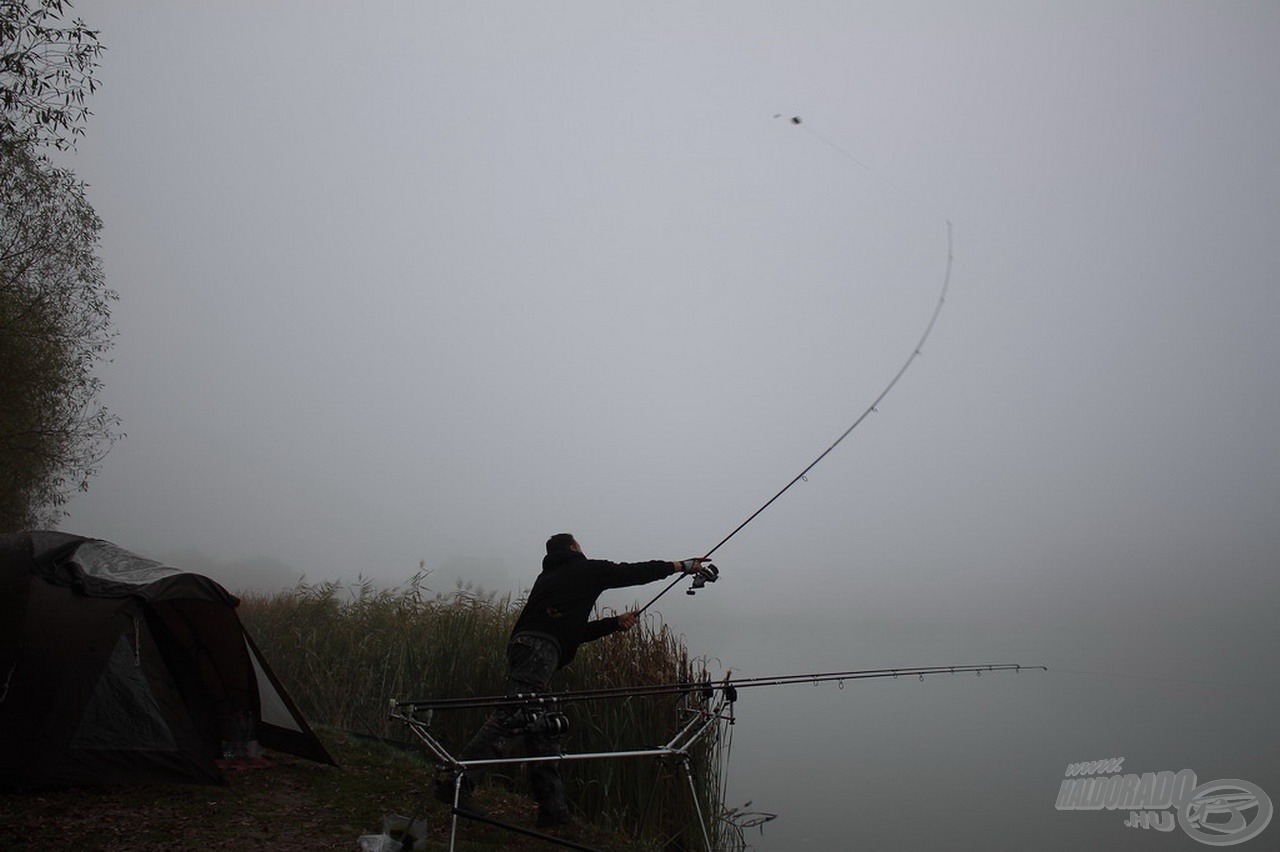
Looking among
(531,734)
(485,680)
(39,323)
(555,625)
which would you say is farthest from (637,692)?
(39,323)

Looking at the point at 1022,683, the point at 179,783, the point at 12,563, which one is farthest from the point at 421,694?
the point at 1022,683

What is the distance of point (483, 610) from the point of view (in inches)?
370

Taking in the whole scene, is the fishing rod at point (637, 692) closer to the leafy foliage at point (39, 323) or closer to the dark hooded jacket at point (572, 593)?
the dark hooded jacket at point (572, 593)

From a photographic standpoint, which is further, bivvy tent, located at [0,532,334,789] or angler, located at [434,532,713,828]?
bivvy tent, located at [0,532,334,789]

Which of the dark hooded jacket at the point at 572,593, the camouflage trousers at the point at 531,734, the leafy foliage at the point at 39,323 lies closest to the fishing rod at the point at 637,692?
the camouflage trousers at the point at 531,734

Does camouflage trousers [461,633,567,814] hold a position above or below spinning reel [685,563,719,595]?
below

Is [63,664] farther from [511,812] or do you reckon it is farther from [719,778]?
[719,778]

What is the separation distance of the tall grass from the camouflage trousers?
1165 mm

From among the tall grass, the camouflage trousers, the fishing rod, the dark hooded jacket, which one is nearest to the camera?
the fishing rod

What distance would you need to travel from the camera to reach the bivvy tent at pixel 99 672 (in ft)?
18.1

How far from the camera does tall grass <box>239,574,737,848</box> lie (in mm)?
6512

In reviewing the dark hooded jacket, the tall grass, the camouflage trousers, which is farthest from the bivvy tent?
the dark hooded jacket

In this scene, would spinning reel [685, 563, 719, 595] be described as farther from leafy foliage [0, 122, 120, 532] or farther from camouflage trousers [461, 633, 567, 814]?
leafy foliage [0, 122, 120, 532]

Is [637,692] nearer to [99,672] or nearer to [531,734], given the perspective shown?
[531,734]
